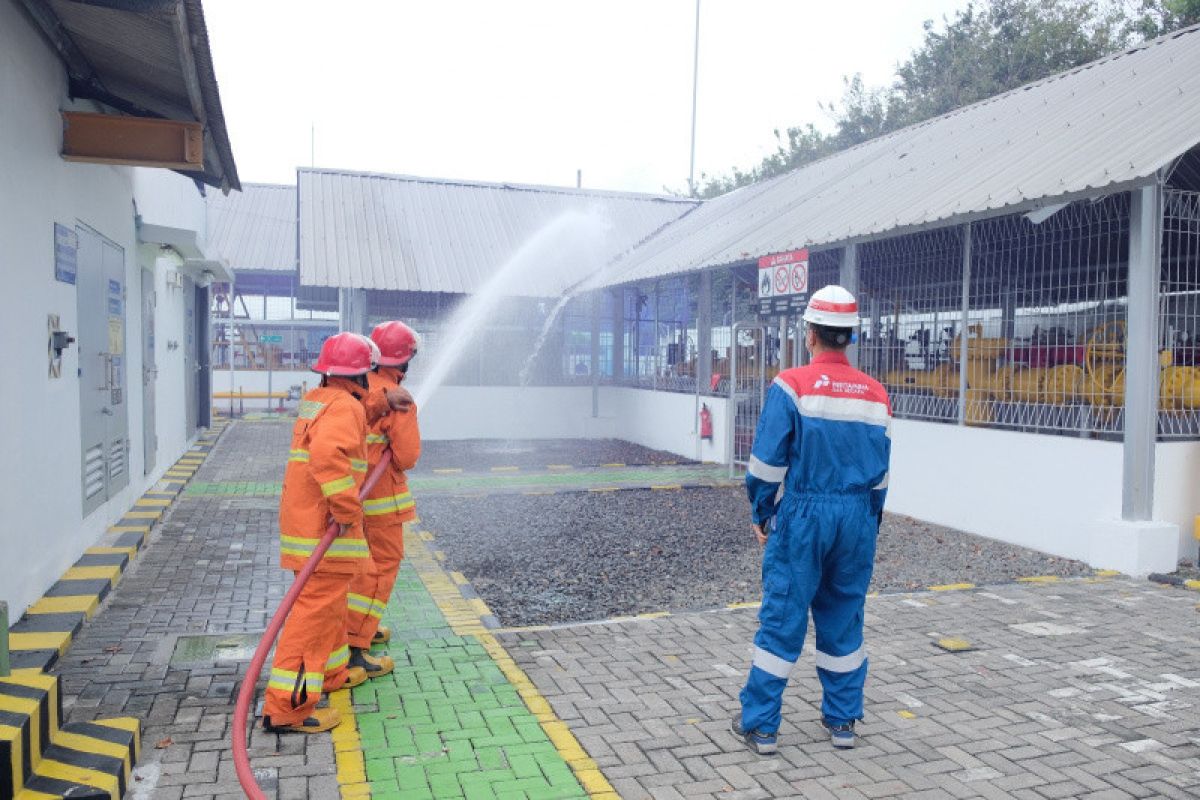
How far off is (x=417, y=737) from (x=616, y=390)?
14.7 meters

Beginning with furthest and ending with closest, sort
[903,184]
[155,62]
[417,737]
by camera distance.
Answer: [903,184]
[155,62]
[417,737]

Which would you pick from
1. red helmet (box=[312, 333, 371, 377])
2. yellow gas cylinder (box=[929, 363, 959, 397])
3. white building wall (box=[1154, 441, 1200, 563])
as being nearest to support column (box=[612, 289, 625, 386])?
yellow gas cylinder (box=[929, 363, 959, 397])

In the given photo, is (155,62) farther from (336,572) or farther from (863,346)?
(863,346)

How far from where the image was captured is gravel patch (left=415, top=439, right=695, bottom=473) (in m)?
14.8

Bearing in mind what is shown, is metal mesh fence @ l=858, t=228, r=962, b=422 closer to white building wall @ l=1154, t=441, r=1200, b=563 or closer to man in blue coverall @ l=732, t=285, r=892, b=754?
white building wall @ l=1154, t=441, r=1200, b=563

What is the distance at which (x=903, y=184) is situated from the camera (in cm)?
1091

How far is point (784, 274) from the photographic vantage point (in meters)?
10.9

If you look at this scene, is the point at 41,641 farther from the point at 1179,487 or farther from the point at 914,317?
the point at 914,317

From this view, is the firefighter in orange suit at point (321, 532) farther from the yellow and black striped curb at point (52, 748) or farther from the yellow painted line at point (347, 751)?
the yellow and black striped curb at point (52, 748)

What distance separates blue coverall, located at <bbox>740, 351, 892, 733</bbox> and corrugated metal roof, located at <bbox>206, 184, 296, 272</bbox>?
2506 centimetres

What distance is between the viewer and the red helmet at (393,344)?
→ 505cm

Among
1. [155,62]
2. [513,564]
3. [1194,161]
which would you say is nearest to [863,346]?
[1194,161]

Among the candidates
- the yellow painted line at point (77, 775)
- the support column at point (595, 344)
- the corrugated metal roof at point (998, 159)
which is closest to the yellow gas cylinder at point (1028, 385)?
the corrugated metal roof at point (998, 159)

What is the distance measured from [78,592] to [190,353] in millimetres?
10297
